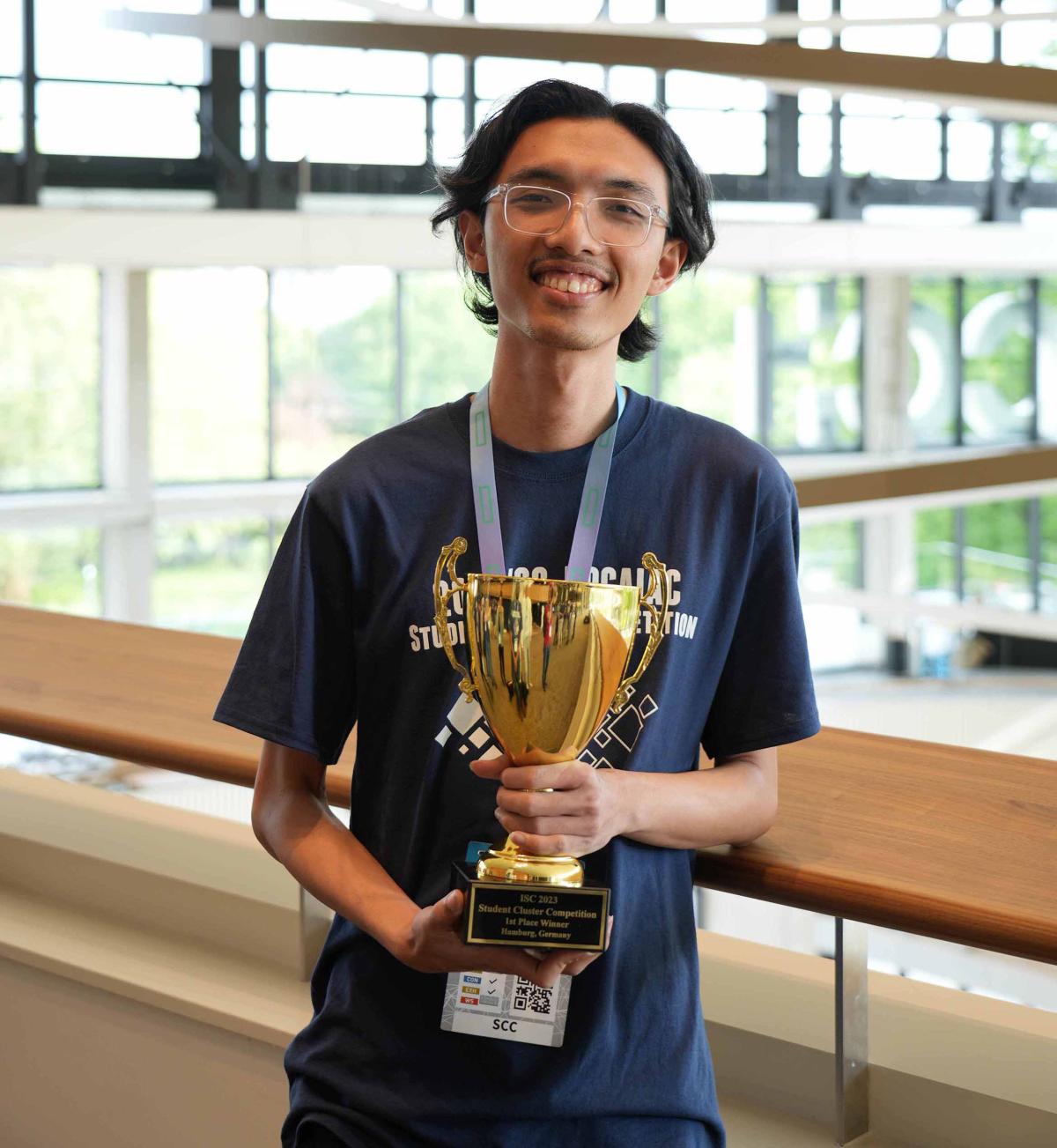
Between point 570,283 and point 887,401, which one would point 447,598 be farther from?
point 887,401

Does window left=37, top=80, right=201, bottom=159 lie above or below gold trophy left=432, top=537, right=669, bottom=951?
above

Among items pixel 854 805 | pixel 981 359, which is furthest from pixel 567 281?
pixel 981 359

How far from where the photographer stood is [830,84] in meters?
3.43

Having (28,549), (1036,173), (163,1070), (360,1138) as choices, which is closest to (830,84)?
(163,1070)

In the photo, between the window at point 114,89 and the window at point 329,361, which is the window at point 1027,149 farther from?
the window at point 114,89

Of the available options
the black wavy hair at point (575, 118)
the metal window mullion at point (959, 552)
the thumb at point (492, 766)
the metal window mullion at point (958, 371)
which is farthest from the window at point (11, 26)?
the thumb at point (492, 766)

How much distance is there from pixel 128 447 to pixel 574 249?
419 inches

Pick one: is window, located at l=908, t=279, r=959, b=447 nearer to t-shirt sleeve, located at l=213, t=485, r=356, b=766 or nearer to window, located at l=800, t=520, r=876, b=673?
window, located at l=800, t=520, r=876, b=673

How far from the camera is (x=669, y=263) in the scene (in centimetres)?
157

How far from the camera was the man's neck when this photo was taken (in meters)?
1.45

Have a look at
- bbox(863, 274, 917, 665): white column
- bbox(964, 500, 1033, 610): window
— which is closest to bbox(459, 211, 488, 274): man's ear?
bbox(863, 274, 917, 665): white column

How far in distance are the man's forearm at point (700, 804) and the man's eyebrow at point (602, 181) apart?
0.53 meters

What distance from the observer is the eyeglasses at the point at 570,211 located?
4.69 ft

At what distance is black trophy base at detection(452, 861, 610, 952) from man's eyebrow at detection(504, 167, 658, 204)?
0.64 metres
